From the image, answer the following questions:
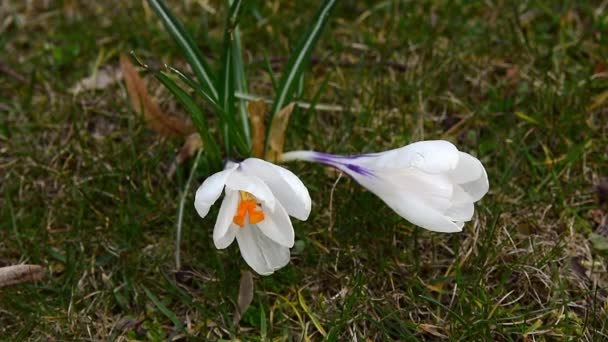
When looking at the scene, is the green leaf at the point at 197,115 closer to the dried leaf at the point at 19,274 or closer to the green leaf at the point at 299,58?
the green leaf at the point at 299,58

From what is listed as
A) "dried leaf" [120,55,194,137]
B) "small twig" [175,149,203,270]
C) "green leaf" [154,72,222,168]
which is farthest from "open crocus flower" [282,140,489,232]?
"dried leaf" [120,55,194,137]

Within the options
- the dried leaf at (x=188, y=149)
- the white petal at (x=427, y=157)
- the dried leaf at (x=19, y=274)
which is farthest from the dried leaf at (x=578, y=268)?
the dried leaf at (x=19, y=274)

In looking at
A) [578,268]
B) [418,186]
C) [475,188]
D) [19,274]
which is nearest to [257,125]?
[418,186]

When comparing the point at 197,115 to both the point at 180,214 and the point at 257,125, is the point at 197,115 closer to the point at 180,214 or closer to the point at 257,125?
the point at 257,125

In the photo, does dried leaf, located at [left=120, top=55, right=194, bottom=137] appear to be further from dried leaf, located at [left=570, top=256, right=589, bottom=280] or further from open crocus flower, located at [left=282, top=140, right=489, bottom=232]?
dried leaf, located at [left=570, top=256, right=589, bottom=280]

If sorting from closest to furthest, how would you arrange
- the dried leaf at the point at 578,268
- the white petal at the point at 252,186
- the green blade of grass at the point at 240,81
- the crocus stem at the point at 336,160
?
1. the white petal at the point at 252,186
2. the crocus stem at the point at 336,160
3. the dried leaf at the point at 578,268
4. the green blade of grass at the point at 240,81
